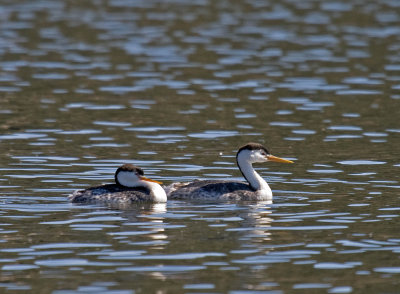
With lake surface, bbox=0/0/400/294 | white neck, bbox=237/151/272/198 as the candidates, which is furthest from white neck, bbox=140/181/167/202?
white neck, bbox=237/151/272/198

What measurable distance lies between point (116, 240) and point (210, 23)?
108ft

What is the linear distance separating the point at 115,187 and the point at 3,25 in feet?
93.1

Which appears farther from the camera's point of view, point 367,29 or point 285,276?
point 367,29

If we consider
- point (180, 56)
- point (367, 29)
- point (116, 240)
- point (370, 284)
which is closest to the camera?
point (370, 284)

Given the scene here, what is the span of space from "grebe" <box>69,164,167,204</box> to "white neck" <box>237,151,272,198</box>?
63.3 inches

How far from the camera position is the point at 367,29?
44375 millimetres

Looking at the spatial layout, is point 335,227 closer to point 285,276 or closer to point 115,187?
point 285,276

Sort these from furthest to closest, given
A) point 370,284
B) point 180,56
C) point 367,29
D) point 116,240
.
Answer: point 367,29 → point 180,56 → point 116,240 → point 370,284

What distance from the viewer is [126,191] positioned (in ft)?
58.9

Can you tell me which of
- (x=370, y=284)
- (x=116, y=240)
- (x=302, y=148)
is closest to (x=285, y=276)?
(x=370, y=284)

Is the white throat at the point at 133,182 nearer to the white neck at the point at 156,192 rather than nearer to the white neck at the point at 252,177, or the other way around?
the white neck at the point at 156,192

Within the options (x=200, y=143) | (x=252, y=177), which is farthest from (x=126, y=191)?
(x=200, y=143)

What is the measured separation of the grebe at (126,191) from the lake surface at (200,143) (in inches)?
9.7

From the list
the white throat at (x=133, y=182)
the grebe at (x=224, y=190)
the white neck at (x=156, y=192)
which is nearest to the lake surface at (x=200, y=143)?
the grebe at (x=224, y=190)
